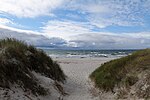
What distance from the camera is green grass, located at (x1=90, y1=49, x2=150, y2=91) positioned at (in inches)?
475

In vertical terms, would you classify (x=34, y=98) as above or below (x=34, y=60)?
below

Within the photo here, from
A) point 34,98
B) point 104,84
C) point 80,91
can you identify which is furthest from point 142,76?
point 34,98

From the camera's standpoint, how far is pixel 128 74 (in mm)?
12383

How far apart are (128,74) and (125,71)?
51 centimetres

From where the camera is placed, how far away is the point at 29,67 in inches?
472

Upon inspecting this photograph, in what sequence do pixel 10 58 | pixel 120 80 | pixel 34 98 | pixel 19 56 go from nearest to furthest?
pixel 34 98
pixel 10 58
pixel 19 56
pixel 120 80

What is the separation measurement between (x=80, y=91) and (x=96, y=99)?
1.99 metres

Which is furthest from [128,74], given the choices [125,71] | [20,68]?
[20,68]

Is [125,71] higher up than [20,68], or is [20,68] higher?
[20,68]

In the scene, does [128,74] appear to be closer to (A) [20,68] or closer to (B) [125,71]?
(B) [125,71]

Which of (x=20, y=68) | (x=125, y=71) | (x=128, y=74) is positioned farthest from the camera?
(x=125, y=71)

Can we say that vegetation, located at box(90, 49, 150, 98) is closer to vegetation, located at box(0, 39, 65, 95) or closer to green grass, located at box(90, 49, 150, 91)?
green grass, located at box(90, 49, 150, 91)

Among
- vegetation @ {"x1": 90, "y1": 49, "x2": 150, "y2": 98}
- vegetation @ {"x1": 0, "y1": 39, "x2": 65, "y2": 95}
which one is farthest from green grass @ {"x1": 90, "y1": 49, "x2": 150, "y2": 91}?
vegetation @ {"x1": 0, "y1": 39, "x2": 65, "y2": 95}

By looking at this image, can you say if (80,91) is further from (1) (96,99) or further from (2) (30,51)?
(2) (30,51)
